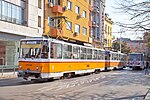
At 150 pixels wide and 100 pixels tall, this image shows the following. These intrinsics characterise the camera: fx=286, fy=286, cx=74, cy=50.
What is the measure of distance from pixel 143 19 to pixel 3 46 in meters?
21.5

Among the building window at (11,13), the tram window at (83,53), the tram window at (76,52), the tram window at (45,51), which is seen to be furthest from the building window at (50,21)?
the tram window at (45,51)

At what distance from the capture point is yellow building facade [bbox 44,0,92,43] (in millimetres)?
37000

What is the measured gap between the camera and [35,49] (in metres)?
19.6

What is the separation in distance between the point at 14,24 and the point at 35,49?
11226 millimetres

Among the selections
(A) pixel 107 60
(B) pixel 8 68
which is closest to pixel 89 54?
(B) pixel 8 68

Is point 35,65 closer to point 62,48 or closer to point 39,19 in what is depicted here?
point 62,48

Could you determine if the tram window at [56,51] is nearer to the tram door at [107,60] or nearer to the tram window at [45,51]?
the tram window at [45,51]

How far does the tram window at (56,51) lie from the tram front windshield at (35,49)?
719mm

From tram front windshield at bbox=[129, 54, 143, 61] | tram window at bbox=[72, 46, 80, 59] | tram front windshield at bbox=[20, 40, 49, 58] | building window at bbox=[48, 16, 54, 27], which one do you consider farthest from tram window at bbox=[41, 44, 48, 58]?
tram front windshield at bbox=[129, 54, 143, 61]

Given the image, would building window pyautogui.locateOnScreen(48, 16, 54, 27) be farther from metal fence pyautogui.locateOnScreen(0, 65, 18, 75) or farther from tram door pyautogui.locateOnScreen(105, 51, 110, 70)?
metal fence pyautogui.locateOnScreen(0, 65, 18, 75)

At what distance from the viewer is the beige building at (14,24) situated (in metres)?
28.7

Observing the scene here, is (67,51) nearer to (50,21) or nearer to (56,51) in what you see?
(56,51)

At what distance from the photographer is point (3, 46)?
31500 mm

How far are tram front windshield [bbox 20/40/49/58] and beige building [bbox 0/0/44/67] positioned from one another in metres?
8.84
